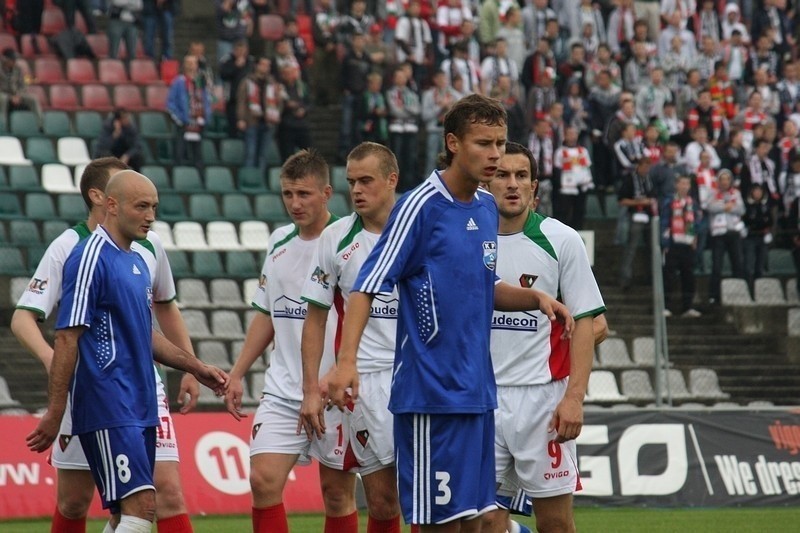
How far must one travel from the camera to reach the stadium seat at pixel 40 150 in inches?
778

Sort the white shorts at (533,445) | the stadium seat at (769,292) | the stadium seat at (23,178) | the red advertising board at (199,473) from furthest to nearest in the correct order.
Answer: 1. the stadium seat at (23,178)
2. the stadium seat at (769,292)
3. the red advertising board at (199,473)
4. the white shorts at (533,445)

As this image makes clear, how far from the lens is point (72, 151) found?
2005 cm

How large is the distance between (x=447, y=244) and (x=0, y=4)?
59.8 ft

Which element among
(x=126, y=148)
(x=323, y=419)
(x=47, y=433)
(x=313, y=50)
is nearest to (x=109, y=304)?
(x=47, y=433)

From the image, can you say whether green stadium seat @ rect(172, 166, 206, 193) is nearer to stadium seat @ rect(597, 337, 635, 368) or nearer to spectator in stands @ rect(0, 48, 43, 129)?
spectator in stands @ rect(0, 48, 43, 129)

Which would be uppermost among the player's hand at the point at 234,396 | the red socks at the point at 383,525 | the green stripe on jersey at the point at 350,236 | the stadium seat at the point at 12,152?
the stadium seat at the point at 12,152

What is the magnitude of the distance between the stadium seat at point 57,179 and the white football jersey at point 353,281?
456 inches

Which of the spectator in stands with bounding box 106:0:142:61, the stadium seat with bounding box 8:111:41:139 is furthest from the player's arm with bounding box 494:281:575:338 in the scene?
the spectator in stands with bounding box 106:0:142:61

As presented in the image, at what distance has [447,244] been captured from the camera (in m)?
6.20

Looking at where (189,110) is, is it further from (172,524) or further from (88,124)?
(172,524)

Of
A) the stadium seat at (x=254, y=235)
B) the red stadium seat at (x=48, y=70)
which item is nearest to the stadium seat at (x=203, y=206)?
the stadium seat at (x=254, y=235)

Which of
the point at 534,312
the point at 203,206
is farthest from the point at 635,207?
the point at 534,312

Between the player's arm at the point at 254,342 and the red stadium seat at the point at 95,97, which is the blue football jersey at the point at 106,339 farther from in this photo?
the red stadium seat at the point at 95,97

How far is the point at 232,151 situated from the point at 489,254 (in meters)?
15.2
